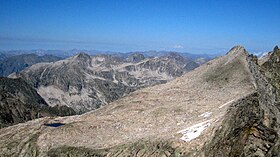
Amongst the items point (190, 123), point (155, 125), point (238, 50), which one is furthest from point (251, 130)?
point (238, 50)

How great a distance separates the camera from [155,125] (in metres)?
43.9

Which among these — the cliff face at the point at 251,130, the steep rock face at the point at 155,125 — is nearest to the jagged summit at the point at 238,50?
the steep rock face at the point at 155,125

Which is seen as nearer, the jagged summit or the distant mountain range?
the distant mountain range

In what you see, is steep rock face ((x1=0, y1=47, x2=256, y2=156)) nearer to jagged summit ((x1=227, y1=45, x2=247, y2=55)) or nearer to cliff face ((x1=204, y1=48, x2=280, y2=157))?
jagged summit ((x1=227, y1=45, x2=247, y2=55))

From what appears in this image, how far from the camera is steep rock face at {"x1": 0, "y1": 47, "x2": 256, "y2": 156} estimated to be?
31.9 meters

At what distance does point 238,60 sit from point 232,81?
30.8 feet

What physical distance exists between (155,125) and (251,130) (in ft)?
78.4

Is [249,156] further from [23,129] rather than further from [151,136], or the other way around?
[23,129]

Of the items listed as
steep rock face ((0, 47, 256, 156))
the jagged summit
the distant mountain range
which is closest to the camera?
the distant mountain range

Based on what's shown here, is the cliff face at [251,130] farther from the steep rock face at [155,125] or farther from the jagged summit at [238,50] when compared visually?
the jagged summit at [238,50]

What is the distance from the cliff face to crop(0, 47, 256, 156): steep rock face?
7.72 feet

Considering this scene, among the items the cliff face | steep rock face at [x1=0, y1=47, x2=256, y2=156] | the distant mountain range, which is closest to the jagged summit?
the distant mountain range

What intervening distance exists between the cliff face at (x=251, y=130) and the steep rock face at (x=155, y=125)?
235cm

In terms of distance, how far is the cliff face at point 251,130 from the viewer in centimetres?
1991
